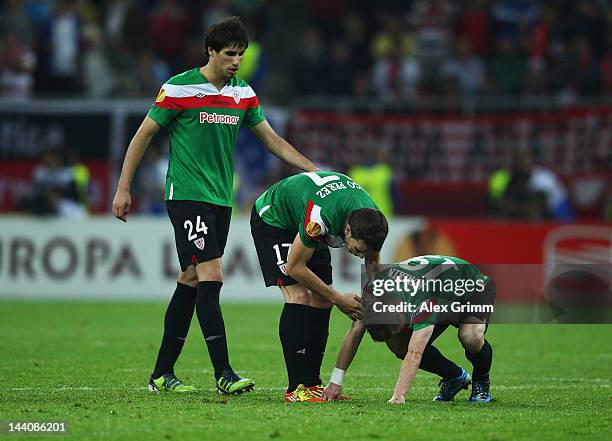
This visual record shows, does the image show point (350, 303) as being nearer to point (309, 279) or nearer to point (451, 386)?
point (309, 279)

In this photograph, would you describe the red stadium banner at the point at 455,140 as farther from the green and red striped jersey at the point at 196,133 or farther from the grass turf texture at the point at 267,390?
the green and red striped jersey at the point at 196,133

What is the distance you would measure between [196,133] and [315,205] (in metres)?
1.21

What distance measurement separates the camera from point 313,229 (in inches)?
301

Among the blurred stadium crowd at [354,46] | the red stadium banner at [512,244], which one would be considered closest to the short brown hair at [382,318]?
the red stadium banner at [512,244]

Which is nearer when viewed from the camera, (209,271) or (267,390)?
(209,271)

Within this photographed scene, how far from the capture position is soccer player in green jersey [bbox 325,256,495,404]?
25.4 ft

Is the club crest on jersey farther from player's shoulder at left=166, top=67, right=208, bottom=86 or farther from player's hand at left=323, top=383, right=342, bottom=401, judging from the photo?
player's shoulder at left=166, top=67, right=208, bottom=86

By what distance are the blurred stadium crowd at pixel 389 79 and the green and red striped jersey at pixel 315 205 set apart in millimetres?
10249

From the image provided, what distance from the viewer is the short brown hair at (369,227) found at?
7.39 meters

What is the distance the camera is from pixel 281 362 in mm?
10914

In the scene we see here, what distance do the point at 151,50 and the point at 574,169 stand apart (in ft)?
25.8

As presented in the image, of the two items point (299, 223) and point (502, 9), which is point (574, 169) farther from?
point (299, 223)

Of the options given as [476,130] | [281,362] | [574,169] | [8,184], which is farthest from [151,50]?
[281,362]

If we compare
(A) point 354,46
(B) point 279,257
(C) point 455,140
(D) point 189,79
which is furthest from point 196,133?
(A) point 354,46
